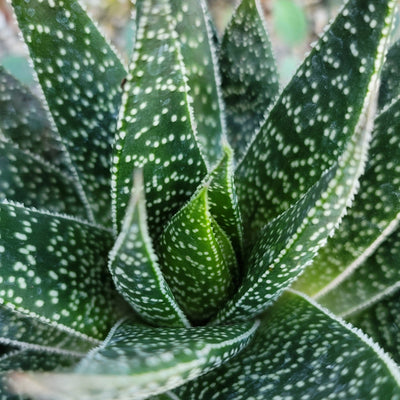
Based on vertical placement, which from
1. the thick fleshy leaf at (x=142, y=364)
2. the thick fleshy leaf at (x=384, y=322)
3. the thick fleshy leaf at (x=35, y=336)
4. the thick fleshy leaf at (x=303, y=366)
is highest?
the thick fleshy leaf at (x=142, y=364)

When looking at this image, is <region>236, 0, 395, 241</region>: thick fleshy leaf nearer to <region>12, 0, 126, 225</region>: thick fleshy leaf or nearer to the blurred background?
<region>12, 0, 126, 225</region>: thick fleshy leaf

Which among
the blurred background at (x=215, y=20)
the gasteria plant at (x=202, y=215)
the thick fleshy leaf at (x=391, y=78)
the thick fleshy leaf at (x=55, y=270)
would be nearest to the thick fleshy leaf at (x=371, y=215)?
the gasteria plant at (x=202, y=215)

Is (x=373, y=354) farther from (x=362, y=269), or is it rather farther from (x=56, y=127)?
(x=56, y=127)

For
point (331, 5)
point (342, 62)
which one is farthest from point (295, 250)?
point (331, 5)

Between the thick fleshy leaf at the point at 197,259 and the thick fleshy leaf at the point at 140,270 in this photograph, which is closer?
the thick fleshy leaf at the point at 140,270

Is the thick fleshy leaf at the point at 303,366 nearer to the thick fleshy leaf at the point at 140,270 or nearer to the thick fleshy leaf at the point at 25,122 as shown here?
the thick fleshy leaf at the point at 140,270

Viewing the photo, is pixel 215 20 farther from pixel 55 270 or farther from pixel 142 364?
pixel 142 364

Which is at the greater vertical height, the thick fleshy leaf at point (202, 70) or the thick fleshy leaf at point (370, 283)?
the thick fleshy leaf at point (202, 70)
